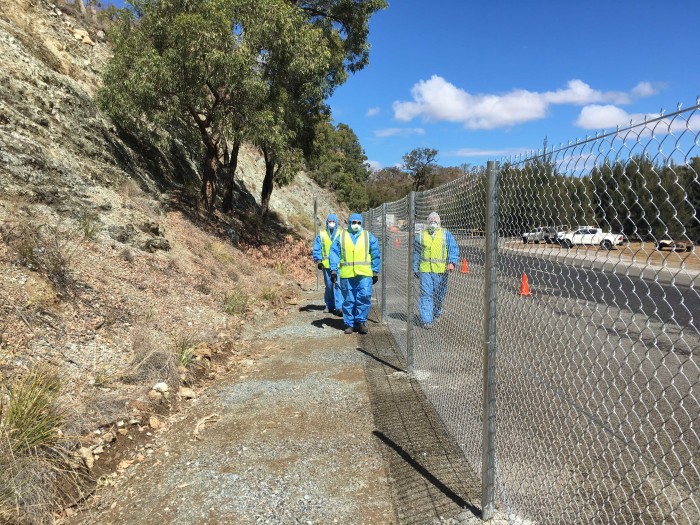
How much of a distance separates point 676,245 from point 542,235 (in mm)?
797

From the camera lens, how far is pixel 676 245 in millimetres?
1413

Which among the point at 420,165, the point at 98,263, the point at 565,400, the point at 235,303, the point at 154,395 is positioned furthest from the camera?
the point at 420,165

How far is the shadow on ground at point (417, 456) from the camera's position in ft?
10.1

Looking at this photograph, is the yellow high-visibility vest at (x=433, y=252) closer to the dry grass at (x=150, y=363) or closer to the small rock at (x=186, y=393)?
the small rock at (x=186, y=393)

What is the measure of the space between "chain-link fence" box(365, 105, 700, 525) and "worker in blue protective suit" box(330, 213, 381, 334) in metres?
1.85

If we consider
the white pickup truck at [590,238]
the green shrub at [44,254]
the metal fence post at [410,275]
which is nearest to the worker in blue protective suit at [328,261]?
the metal fence post at [410,275]

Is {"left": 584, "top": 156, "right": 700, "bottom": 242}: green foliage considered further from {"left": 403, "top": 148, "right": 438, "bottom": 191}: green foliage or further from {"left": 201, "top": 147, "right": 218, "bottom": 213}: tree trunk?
{"left": 403, "top": 148, "right": 438, "bottom": 191}: green foliage

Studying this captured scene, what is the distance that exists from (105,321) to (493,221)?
491cm

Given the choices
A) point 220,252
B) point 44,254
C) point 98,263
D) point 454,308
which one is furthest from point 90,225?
point 454,308

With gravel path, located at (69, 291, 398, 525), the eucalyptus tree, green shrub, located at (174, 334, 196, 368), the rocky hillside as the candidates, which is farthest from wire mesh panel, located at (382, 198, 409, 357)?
the eucalyptus tree

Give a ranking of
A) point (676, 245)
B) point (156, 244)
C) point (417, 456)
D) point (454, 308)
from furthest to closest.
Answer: point (156, 244), point (454, 308), point (417, 456), point (676, 245)

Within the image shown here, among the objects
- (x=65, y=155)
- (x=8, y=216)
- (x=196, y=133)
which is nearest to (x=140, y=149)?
(x=196, y=133)

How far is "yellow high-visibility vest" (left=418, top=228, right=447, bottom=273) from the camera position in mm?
5211

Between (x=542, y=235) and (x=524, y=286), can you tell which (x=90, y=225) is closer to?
(x=524, y=286)
